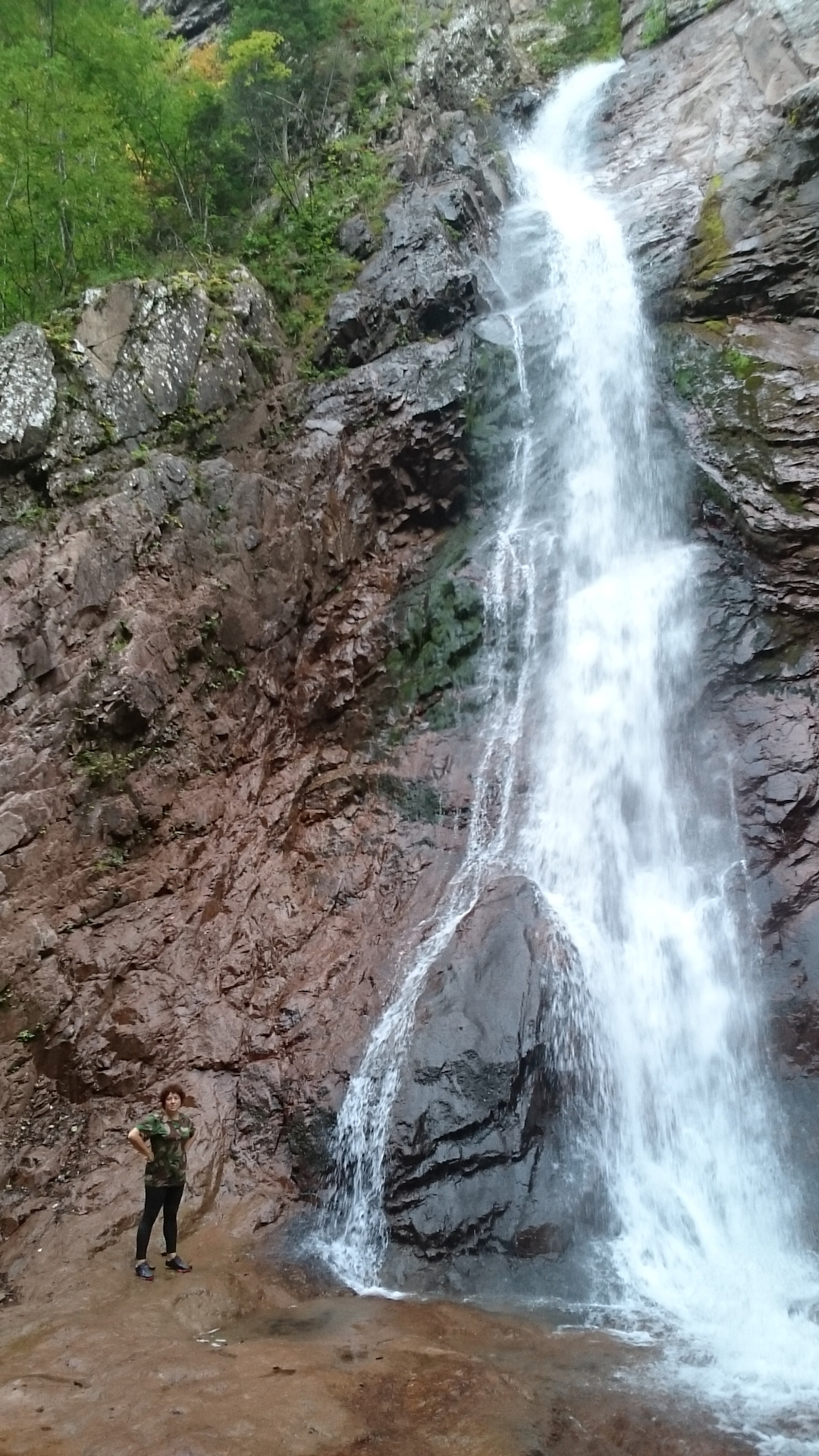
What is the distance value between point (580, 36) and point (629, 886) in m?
29.6

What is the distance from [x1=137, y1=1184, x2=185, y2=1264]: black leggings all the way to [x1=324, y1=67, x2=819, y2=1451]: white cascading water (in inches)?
60.3

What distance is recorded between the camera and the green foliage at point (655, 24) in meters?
23.8

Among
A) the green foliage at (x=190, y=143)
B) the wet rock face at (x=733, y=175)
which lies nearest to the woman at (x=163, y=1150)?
the green foliage at (x=190, y=143)

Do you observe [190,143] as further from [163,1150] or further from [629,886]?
[163,1150]

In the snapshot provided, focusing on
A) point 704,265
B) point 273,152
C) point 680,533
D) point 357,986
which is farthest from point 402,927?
point 273,152

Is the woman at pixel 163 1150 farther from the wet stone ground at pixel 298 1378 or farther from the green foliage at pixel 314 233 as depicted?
the green foliage at pixel 314 233

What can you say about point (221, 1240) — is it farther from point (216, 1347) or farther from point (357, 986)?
point (357, 986)

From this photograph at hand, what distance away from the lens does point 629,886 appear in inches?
406

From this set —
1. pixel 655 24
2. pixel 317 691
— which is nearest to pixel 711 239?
pixel 317 691

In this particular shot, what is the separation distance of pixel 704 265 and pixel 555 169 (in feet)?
31.3

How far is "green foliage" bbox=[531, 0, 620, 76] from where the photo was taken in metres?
26.8

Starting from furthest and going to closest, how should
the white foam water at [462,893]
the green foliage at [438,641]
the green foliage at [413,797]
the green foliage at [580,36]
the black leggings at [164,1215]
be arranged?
the green foliage at [580,36], the green foliage at [438,641], the green foliage at [413,797], the white foam water at [462,893], the black leggings at [164,1215]

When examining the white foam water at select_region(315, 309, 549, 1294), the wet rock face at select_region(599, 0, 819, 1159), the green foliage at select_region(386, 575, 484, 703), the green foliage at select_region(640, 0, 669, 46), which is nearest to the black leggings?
the white foam water at select_region(315, 309, 549, 1294)

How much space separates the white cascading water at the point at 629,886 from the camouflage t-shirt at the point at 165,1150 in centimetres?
196
